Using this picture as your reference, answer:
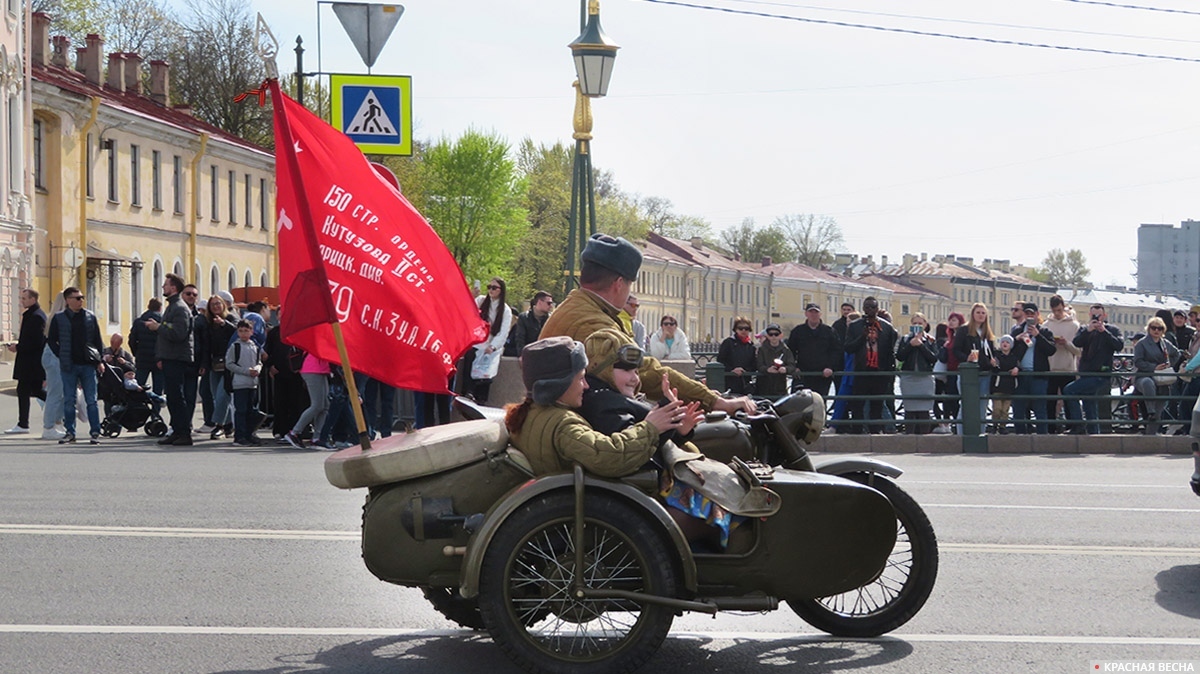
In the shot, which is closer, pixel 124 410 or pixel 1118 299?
pixel 124 410

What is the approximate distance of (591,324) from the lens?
22.0ft

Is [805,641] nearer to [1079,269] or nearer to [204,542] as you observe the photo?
[204,542]

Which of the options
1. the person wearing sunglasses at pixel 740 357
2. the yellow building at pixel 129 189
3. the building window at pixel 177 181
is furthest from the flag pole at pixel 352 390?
the building window at pixel 177 181

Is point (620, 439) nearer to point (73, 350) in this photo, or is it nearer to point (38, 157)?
point (73, 350)

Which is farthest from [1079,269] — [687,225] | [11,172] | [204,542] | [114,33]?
[204,542]

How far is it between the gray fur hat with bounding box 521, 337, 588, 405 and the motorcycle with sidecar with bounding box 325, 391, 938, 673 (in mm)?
278

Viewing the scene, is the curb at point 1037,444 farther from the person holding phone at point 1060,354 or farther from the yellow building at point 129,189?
the yellow building at point 129,189

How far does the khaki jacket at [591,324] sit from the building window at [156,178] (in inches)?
2049

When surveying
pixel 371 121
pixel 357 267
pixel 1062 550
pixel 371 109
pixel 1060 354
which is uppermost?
pixel 371 109

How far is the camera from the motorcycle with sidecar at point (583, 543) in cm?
→ 595

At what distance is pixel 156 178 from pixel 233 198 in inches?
284

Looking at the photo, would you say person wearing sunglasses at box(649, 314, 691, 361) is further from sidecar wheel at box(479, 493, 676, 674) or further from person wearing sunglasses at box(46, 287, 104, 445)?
sidecar wheel at box(479, 493, 676, 674)

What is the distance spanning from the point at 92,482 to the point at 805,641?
8.08m

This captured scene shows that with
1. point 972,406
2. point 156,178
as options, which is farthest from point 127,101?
point 972,406
